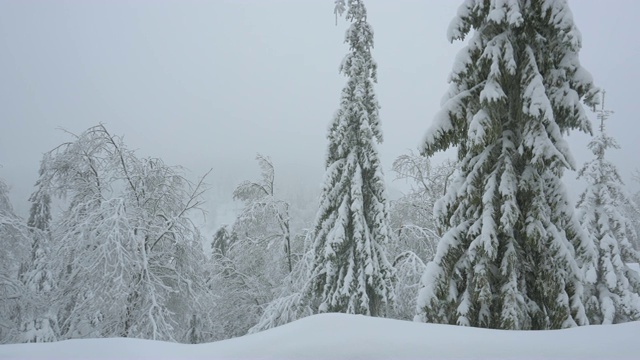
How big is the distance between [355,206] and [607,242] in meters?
8.12

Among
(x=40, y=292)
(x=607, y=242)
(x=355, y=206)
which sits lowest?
(x=40, y=292)

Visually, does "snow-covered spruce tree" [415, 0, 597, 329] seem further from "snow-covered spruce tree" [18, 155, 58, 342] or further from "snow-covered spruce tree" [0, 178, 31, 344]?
"snow-covered spruce tree" [0, 178, 31, 344]

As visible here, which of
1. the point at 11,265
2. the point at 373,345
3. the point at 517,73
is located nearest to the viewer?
the point at 373,345

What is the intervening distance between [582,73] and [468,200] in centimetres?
273

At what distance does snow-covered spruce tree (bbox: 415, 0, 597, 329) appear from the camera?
5574 millimetres

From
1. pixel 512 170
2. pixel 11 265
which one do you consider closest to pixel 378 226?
pixel 512 170

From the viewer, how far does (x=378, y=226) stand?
11.5 meters

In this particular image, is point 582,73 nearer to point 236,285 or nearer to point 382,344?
point 382,344

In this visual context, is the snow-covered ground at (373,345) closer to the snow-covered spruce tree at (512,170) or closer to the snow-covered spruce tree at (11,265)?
the snow-covered spruce tree at (512,170)

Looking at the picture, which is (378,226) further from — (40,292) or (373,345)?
(40,292)

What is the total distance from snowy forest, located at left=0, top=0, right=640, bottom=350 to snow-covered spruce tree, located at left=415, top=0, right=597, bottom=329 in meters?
0.03

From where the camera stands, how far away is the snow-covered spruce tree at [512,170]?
5.57 m

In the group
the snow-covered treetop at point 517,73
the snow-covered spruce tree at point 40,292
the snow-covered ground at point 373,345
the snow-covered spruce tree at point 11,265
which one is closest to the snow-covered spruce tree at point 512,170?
the snow-covered treetop at point 517,73

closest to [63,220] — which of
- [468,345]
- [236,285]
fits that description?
[236,285]
